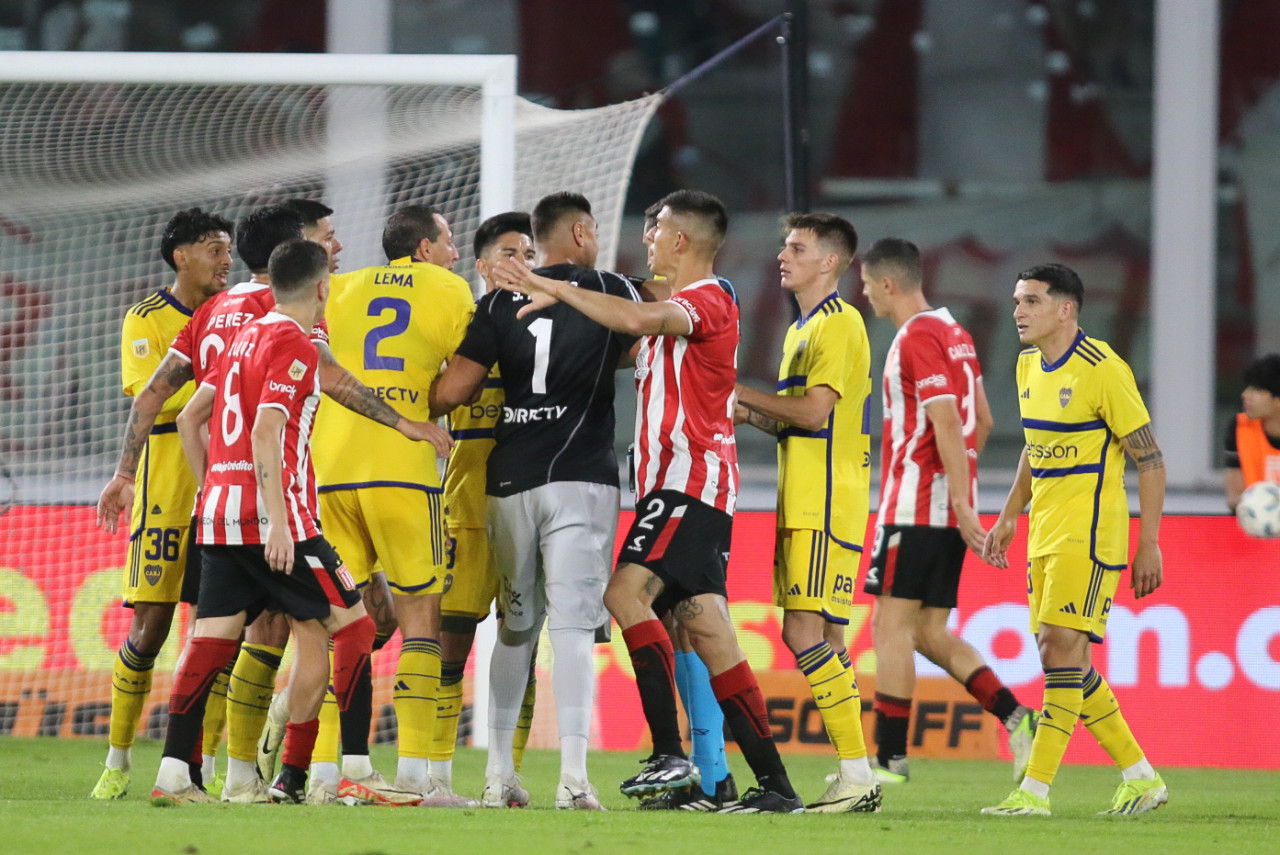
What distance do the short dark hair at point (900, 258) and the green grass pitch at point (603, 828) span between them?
2.25 metres

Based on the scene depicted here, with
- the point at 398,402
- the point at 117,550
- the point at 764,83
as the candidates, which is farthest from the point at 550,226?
the point at 764,83

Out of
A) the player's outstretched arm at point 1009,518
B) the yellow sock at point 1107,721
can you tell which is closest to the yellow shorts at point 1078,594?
the yellow sock at point 1107,721

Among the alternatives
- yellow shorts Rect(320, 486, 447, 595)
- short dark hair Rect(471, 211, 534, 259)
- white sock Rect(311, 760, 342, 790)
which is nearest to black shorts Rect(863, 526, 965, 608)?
short dark hair Rect(471, 211, 534, 259)

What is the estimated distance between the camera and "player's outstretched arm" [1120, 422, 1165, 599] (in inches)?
225

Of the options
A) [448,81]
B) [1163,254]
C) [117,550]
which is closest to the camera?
[448,81]

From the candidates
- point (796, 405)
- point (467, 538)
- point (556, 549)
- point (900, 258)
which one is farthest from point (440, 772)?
point (900, 258)

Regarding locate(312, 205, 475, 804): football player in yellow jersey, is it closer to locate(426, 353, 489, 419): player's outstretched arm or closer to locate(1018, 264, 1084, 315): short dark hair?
locate(426, 353, 489, 419): player's outstretched arm

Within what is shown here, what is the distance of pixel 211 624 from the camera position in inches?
203

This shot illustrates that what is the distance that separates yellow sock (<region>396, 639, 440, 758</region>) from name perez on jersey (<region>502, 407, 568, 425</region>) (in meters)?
0.83

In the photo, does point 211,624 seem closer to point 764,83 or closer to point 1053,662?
point 1053,662

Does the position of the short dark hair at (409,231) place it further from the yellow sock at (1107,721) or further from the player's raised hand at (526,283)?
the yellow sock at (1107,721)

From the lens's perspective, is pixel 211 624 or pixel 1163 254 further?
pixel 1163 254

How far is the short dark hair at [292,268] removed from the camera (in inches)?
203

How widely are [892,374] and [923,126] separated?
25.1ft
